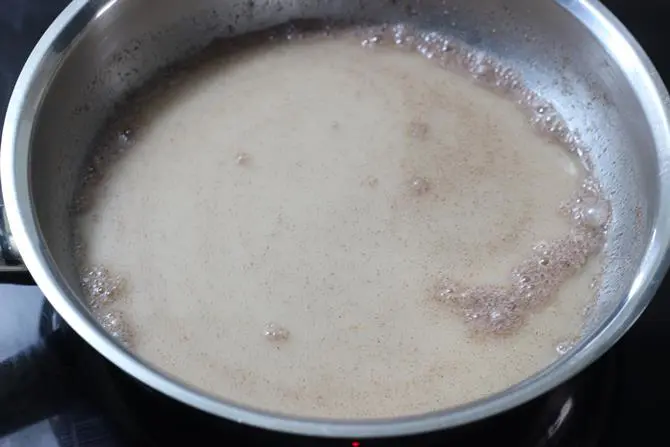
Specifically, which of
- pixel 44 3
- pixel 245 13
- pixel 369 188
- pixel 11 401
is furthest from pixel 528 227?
pixel 44 3

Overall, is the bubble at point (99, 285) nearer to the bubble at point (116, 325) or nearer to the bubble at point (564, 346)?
the bubble at point (116, 325)

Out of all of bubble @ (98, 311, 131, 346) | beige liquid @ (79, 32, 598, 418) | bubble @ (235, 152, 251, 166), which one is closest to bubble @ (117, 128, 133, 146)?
beige liquid @ (79, 32, 598, 418)

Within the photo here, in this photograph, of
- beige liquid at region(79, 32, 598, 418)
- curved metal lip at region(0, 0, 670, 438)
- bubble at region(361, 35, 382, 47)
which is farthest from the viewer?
bubble at region(361, 35, 382, 47)

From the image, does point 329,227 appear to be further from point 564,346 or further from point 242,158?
point 564,346

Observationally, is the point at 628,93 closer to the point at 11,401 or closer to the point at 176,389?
the point at 176,389

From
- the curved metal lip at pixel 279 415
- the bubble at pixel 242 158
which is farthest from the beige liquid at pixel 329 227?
the curved metal lip at pixel 279 415

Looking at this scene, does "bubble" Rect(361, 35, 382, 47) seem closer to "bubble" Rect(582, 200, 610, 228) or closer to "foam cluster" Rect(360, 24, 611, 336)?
"foam cluster" Rect(360, 24, 611, 336)

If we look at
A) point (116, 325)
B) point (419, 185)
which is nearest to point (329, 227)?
point (419, 185)
